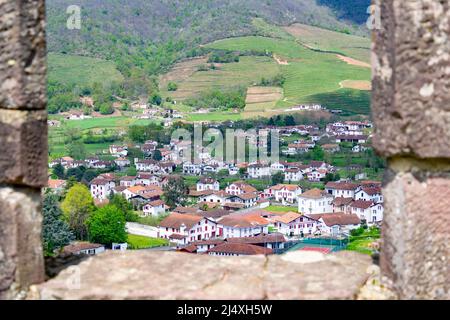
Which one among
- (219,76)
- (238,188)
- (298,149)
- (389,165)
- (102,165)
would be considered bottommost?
(238,188)

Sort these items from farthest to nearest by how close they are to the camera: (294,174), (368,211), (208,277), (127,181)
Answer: (294,174), (127,181), (368,211), (208,277)

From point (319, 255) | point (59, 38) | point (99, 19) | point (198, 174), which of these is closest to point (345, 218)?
point (198, 174)

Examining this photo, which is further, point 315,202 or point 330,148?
point 330,148

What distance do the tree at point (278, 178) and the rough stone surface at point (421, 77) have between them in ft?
162

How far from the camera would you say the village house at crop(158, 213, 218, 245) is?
116ft

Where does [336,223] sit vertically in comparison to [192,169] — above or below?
below

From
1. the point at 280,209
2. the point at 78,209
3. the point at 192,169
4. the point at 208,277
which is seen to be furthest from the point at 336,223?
the point at 208,277

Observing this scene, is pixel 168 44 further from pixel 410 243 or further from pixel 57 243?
pixel 410 243

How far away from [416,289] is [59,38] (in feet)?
271

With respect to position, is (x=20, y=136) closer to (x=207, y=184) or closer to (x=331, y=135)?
(x=207, y=184)

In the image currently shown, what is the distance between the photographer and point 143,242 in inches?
1384

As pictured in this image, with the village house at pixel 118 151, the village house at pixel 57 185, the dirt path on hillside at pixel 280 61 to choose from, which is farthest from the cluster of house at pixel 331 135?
the dirt path on hillside at pixel 280 61

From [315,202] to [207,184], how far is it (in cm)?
822

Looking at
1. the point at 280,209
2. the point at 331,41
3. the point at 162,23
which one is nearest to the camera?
the point at 280,209
